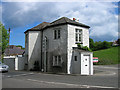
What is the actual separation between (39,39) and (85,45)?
286 inches

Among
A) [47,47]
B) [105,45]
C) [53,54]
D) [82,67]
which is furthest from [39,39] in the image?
[105,45]

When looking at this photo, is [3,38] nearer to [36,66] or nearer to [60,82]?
[36,66]

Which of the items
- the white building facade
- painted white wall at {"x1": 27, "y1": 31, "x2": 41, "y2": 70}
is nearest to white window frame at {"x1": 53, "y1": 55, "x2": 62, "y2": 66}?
the white building facade

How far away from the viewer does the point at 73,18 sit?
21391 mm

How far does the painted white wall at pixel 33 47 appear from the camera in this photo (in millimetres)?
23203

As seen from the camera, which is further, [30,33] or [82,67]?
[30,33]

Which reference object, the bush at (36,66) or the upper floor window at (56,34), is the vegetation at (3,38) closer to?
the bush at (36,66)

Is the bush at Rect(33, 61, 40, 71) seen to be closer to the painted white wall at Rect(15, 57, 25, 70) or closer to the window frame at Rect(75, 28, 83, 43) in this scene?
the painted white wall at Rect(15, 57, 25, 70)

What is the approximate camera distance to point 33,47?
23359mm

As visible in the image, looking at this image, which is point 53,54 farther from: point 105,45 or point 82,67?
point 105,45

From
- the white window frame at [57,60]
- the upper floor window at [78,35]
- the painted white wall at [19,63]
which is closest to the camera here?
the white window frame at [57,60]

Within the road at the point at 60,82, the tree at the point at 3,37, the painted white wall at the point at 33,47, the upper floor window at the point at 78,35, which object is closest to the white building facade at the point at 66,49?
the upper floor window at the point at 78,35

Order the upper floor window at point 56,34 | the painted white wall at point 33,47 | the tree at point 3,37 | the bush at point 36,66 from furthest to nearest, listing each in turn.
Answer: the tree at point 3,37 → the painted white wall at point 33,47 → the bush at point 36,66 → the upper floor window at point 56,34

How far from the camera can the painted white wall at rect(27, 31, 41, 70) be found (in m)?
23.2
